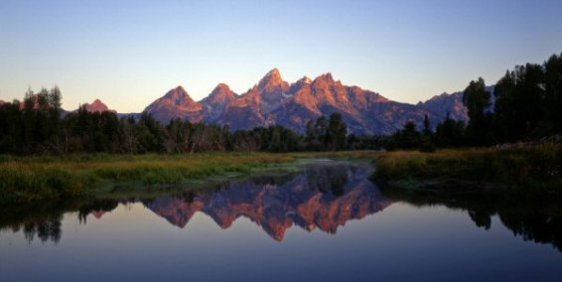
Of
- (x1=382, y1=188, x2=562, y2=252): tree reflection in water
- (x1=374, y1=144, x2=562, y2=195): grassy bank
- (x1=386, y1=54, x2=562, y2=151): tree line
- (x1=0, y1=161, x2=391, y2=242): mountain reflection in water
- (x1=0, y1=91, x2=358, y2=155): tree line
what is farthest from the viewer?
(x1=0, y1=91, x2=358, y2=155): tree line

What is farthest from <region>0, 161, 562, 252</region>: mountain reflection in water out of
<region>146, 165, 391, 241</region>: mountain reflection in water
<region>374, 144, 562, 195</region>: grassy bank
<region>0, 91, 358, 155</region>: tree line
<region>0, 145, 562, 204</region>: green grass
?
<region>0, 91, 358, 155</region>: tree line

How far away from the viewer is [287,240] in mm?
16391

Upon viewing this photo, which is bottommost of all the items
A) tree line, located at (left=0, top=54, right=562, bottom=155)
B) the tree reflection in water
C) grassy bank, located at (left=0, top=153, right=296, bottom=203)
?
the tree reflection in water

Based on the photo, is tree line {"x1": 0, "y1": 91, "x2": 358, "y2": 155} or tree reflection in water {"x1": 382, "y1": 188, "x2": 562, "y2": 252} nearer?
tree reflection in water {"x1": 382, "y1": 188, "x2": 562, "y2": 252}

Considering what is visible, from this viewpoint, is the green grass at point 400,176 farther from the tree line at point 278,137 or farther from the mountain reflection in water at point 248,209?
the tree line at point 278,137

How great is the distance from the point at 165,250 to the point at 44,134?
9058 cm

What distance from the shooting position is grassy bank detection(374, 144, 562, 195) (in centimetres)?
2362

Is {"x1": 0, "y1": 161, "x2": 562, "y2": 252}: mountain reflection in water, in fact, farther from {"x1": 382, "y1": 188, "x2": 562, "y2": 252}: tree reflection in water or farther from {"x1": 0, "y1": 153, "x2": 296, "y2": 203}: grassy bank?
{"x1": 0, "y1": 153, "x2": 296, "y2": 203}: grassy bank

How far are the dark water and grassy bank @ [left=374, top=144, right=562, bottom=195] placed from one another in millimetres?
2413

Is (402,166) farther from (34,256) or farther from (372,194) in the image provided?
(34,256)

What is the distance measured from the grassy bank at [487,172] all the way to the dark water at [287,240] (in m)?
2.41

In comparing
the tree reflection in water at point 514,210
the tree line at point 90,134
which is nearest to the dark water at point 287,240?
the tree reflection in water at point 514,210

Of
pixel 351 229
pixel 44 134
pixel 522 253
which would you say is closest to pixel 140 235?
pixel 351 229

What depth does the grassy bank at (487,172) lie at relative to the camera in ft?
77.5
